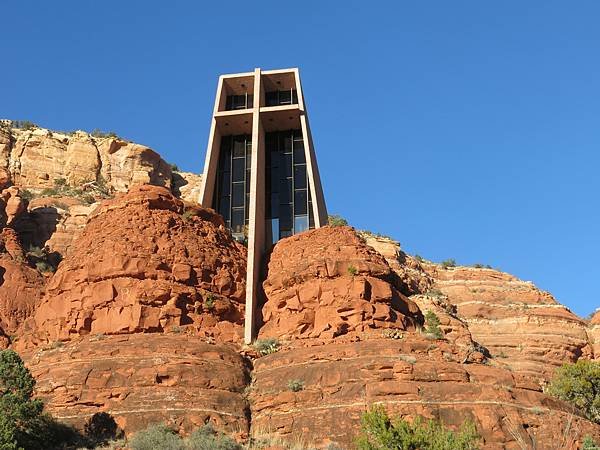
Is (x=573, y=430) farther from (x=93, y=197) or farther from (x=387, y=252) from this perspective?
(x=93, y=197)

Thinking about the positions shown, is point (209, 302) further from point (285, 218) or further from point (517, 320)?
point (517, 320)

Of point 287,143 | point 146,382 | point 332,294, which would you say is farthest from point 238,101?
point 146,382

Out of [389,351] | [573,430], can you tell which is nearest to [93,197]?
[389,351]

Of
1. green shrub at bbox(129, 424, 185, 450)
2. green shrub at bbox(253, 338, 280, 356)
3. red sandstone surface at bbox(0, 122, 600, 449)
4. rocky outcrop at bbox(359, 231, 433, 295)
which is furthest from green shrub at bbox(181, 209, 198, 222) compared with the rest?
rocky outcrop at bbox(359, 231, 433, 295)

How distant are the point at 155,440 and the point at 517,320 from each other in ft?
123

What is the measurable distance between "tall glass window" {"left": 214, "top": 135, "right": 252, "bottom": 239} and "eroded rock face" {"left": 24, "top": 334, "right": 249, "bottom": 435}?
14904 millimetres

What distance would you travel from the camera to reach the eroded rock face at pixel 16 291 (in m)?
37.9

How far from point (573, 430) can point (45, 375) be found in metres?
19.3

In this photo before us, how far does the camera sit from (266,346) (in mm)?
33750

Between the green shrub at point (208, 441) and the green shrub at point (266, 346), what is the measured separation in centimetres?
662

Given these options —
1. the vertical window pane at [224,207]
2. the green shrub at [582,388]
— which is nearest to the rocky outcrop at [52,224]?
the vertical window pane at [224,207]

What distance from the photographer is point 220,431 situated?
27500mm

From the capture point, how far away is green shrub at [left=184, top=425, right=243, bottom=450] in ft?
82.1

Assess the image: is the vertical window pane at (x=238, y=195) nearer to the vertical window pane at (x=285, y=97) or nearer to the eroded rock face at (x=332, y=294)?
the vertical window pane at (x=285, y=97)
